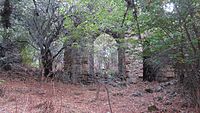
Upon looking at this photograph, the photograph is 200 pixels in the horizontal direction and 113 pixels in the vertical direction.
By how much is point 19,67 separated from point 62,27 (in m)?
3.35

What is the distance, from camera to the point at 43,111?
6.66m

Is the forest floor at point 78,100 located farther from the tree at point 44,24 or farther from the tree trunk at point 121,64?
the tree trunk at point 121,64

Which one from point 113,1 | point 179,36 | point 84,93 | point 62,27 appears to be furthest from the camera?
point 62,27

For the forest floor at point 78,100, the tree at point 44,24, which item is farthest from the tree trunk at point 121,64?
the tree at point 44,24

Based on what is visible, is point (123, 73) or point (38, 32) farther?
point (123, 73)

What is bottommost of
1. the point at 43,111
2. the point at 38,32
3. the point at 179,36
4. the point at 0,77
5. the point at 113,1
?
the point at 43,111

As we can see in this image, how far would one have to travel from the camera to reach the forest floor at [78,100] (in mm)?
7352

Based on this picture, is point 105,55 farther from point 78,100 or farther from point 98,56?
point 78,100

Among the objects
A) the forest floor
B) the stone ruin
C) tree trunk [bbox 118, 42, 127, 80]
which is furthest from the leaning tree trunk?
tree trunk [bbox 118, 42, 127, 80]

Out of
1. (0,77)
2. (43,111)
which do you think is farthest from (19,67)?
(43,111)

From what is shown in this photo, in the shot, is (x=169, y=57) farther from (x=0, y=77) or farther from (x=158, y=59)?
(x=0, y=77)

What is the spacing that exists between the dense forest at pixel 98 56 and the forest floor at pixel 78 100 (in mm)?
26

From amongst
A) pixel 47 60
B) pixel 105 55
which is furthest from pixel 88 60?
pixel 47 60

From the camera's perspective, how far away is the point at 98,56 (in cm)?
1277
